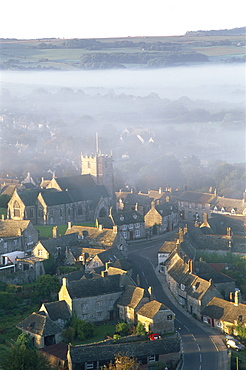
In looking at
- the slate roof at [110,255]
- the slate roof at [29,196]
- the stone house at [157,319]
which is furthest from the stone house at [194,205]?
the stone house at [157,319]

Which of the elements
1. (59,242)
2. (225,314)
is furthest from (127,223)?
(225,314)

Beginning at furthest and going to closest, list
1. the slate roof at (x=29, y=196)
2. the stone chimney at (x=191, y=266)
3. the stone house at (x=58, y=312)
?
the slate roof at (x=29, y=196), the stone chimney at (x=191, y=266), the stone house at (x=58, y=312)

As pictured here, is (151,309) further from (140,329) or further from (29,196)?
(29,196)

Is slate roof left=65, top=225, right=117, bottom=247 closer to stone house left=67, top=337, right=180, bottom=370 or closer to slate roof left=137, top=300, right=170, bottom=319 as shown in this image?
slate roof left=137, top=300, right=170, bottom=319

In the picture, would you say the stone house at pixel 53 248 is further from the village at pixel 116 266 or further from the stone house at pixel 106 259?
the stone house at pixel 106 259

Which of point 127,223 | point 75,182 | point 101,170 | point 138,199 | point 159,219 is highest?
point 101,170

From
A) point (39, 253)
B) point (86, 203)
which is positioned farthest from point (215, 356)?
point (86, 203)
